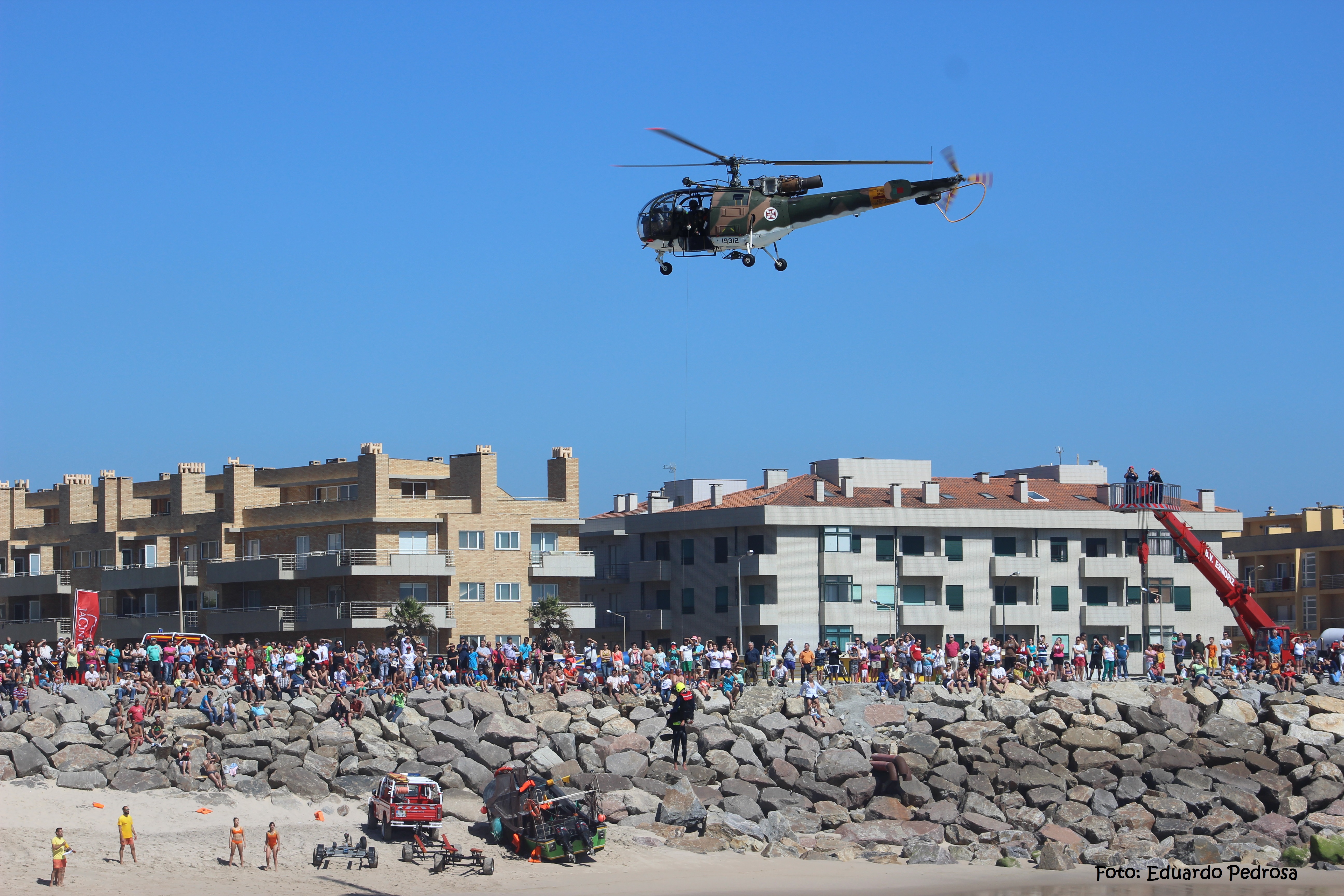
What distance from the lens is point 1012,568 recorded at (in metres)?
79.2

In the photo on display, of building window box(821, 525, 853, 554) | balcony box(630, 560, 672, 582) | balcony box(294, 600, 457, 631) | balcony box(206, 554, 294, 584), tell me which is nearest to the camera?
balcony box(294, 600, 457, 631)

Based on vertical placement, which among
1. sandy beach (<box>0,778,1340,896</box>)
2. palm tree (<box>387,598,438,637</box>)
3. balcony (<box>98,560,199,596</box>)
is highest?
balcony (<box>98,560,199,596</box>)

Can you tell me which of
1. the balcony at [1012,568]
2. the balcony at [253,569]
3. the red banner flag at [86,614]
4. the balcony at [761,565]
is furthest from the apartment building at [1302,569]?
the red banner flag at [86,614]

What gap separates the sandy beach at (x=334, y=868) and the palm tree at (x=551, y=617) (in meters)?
31.4

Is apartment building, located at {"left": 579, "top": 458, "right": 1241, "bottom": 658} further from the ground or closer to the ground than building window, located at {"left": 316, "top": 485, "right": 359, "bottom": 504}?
closer to the ground

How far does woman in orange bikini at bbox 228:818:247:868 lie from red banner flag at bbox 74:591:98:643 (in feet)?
58.5

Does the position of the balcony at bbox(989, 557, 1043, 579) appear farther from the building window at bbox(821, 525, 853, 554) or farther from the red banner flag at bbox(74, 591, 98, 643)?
the red banner flag at bbox(74, 591, 98, 643)

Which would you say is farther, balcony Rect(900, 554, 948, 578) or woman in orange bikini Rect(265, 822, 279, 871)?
balcony Rect(900, 554, 948, 578)

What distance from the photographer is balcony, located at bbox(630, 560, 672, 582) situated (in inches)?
3191

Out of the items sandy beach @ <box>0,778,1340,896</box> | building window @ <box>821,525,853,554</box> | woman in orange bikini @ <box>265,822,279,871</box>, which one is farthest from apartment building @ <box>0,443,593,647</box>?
woman in orange bikini @ <box>265,822,279,871</box>

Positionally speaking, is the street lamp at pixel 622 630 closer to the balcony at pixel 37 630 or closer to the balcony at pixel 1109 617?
the balcony at pixel 1109 617

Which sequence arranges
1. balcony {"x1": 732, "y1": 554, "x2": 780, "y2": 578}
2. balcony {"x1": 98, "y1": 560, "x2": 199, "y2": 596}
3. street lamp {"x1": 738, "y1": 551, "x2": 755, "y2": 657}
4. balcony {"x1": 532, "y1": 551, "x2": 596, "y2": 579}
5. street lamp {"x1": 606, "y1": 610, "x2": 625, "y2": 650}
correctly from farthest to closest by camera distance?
Answer: street lamp {"x1": 606, "y1": 610, "x2": 625, "y2": 650} → balcony {"x1": 98, "y1": 560, "x2": 199, "y2": 596} → balcony {"x1": 532, "y1": 551, "x2": 596, "y2": 579} → balcony {"x1": 732, "y1": 554, "x2": 780, "y2": 578} → street lamp {"x1": 738, "y1": 551, "x2": 755, "y2": 657}

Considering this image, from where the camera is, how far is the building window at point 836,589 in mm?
76188

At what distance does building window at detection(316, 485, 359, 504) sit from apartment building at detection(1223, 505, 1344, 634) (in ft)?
156
